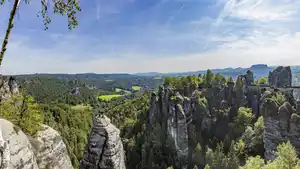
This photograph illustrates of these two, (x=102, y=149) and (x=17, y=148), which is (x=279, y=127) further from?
(x=17, y=148)

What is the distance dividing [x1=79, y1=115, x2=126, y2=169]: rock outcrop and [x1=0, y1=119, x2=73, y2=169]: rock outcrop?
1888 millimetres

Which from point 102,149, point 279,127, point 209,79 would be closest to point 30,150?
point 102,149

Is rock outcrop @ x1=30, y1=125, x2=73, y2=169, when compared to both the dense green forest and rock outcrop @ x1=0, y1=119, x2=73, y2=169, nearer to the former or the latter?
rock outcrop @ x1=0, y1=119, x2=73, y2=169

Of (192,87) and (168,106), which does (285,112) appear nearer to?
(168,106)

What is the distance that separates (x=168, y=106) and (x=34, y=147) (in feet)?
170

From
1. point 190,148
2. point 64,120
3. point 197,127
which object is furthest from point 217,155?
point 64,120

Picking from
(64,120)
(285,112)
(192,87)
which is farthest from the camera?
(64,120)

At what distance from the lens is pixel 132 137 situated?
251ft

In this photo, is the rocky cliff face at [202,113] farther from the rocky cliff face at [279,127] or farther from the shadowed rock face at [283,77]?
the rocky cliff face at [279,127]

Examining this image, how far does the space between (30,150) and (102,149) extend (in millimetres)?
6153

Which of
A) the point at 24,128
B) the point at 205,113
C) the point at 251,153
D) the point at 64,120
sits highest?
the point at 24,128

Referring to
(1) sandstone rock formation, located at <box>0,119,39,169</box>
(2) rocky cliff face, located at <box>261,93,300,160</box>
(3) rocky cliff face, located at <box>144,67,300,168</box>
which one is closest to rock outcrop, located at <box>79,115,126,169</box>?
(1) sandstone rock formation, located at <box>0,119,39,169</box>

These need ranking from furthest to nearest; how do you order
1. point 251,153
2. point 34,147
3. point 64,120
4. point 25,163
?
point 64,120
point 251,153
point 34,147
point 25,163

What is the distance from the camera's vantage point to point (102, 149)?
17.8 m
